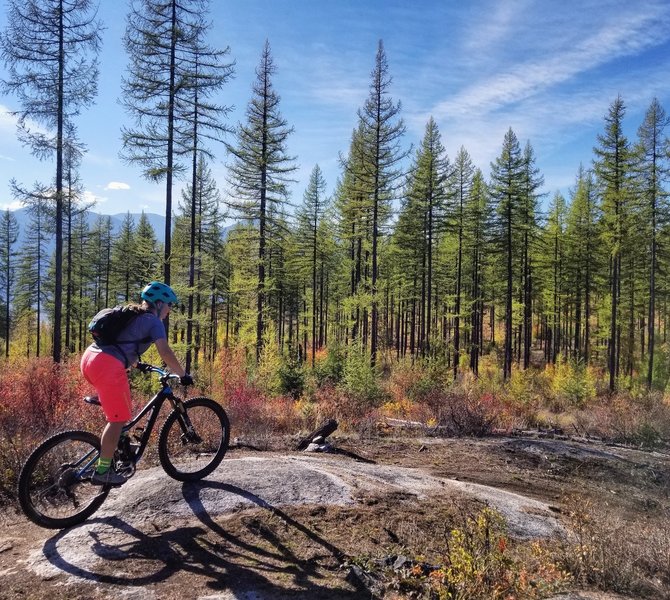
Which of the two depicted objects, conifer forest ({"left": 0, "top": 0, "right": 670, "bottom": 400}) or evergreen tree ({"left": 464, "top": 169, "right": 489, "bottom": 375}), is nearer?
conifer forest ({"left": 0, "top": 0, "right": 670, "bottom": 400})

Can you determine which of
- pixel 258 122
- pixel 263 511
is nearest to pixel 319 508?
pixel 263 511

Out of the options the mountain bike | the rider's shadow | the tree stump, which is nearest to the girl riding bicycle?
the mountain bike

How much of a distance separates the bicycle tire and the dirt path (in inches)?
5.4

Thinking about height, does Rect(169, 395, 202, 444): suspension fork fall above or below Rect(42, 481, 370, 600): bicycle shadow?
above

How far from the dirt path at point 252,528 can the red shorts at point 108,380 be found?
3.37 feet

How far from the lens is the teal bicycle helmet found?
4.47 metres

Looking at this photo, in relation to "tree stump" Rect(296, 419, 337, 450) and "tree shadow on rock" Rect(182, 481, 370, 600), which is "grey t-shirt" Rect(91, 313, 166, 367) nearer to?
"tree shadow on rock" Rect(182, 481, 370, 600)

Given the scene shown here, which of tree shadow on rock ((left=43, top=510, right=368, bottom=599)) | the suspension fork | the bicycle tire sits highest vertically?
the suspension fork

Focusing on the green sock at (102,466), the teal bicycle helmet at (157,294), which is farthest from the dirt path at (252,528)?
the teal bicycle helmet at (157,294)

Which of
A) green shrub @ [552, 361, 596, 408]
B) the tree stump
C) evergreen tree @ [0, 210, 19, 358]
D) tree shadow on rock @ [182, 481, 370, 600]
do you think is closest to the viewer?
tree shadow on rock @ [182, 481, 370, 600]

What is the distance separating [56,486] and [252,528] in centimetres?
195

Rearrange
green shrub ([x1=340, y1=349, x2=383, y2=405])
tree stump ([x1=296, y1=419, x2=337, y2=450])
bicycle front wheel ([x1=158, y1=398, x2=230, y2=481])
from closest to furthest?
bicycle front wheel ([x1=158, y1=398, x2=230, y2=481]), tree stump ([x1=296, y1=419, x2=337, y2=450]), green shrub ([x1=340, y1=349, x2=383, y2=405])

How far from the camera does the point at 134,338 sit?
432 cm

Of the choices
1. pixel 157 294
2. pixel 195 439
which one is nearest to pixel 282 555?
pixel 195 439
